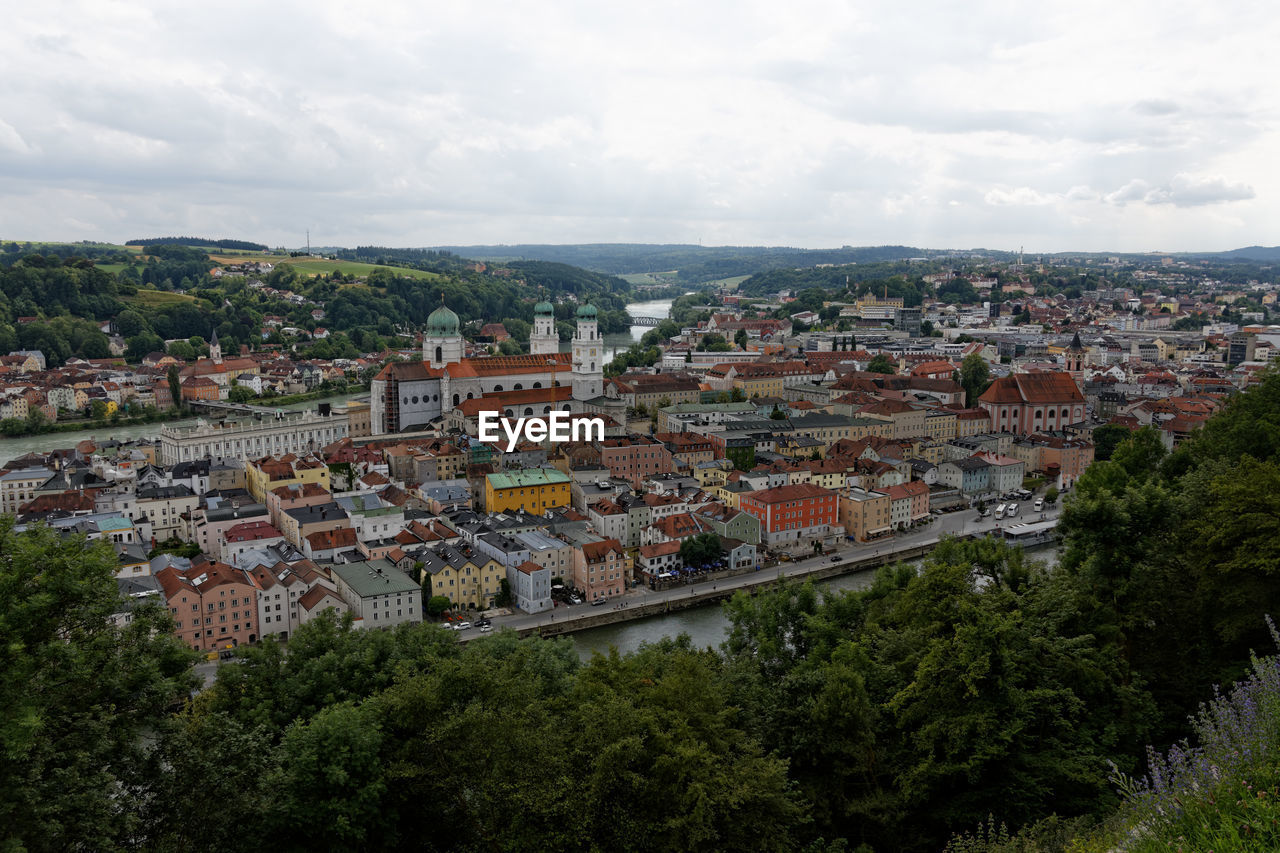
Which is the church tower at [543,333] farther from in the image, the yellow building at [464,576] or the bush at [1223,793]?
the bush at [1223,793]

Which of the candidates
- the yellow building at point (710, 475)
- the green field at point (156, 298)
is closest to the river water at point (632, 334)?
the green field at point (156, 298)

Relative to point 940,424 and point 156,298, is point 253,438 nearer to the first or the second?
point 940,424

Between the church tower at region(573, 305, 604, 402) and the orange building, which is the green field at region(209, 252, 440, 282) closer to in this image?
the church tower at region(573, 305, 604, 402)

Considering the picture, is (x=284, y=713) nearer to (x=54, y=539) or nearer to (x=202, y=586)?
(x=54, y=539)

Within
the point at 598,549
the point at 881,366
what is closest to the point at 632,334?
the point at 881,366

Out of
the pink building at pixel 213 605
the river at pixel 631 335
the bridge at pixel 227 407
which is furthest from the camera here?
the river at pixel 631 335

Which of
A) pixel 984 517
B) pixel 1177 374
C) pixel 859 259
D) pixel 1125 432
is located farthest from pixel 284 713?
pixel 859 259
